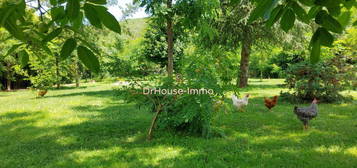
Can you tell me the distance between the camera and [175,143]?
174 inches

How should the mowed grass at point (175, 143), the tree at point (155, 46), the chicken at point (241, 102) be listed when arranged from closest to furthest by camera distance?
the mowed grass at point (175, 143), the chicken at point (241, 102), the tree at point (155, 46)

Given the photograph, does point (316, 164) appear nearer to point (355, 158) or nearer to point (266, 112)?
point (355, 158)

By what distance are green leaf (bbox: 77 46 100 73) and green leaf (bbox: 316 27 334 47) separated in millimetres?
813

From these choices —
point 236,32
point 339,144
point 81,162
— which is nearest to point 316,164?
point 339,144

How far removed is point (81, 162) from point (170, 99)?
6.47ft

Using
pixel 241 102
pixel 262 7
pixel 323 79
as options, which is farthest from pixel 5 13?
pixel 323 79

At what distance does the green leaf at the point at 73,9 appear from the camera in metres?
0.76

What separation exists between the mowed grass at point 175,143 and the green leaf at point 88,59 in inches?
110

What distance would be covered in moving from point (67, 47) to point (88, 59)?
0.10 metres

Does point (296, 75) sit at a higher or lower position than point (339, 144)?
higher

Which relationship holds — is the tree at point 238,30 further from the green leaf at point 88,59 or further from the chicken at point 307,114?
the green leaf at point 88,59

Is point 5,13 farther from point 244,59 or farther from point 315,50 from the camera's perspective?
point 244,59

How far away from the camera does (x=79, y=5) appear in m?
0.76

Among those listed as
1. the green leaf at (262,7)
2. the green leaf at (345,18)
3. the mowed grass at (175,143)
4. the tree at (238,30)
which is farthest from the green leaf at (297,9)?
the tree at (238,30)
